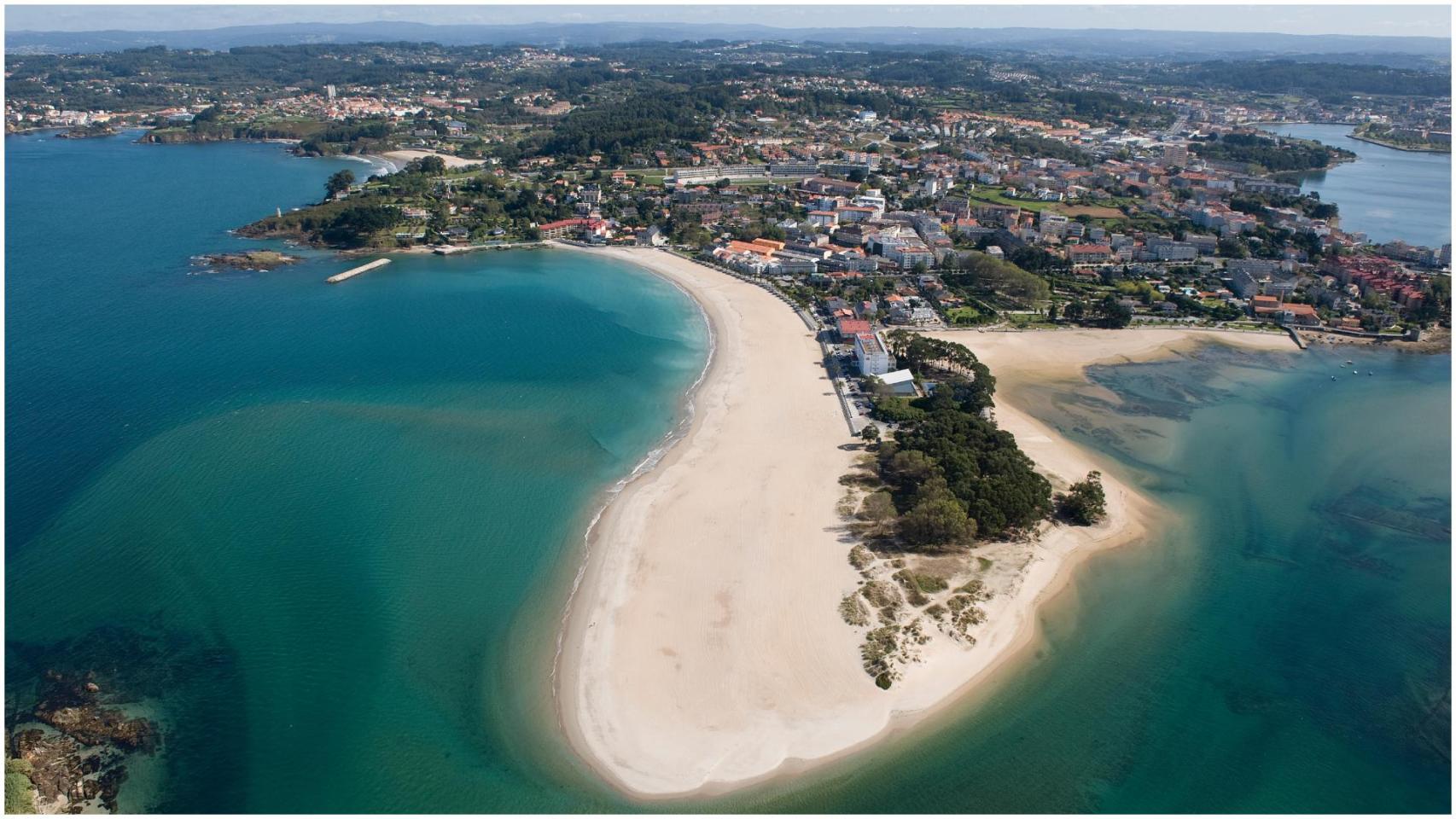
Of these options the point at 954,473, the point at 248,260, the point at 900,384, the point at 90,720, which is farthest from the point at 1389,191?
the point at 90,720

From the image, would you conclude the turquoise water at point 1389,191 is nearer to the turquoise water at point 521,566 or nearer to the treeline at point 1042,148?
the treeline at point 1042,148

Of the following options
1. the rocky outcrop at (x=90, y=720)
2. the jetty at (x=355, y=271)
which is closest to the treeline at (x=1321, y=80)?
the jetty at (x=355, y=271)

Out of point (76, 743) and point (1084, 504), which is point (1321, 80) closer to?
point (1084, 504)

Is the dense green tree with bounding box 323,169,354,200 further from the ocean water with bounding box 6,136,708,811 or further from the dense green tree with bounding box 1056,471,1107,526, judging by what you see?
the dense green tree with bounding box 1056,471,1107,526

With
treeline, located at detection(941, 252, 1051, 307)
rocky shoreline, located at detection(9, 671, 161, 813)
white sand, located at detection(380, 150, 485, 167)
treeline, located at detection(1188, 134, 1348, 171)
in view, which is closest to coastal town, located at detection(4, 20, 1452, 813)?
rocky shoreline, located at detection(9, 671, 161, 813)

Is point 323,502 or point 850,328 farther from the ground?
point 850,328

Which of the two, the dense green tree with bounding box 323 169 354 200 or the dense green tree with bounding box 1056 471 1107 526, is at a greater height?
the dense green tree with bounding box 323 169 354 200

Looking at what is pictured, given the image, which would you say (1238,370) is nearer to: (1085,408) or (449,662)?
(1085,408)
